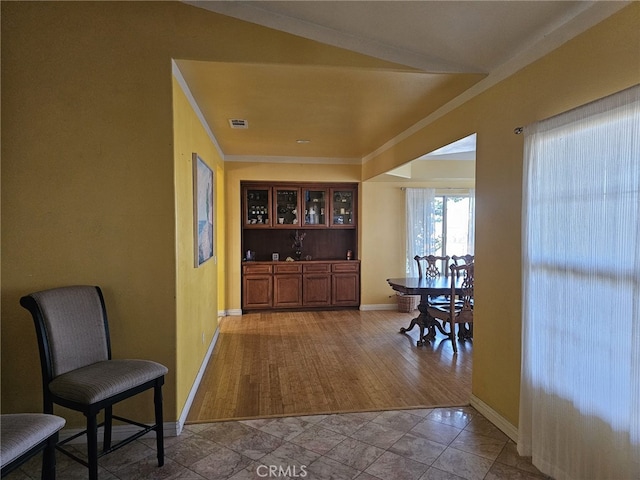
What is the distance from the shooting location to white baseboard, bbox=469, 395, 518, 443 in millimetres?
2531

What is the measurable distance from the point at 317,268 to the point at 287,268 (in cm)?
49

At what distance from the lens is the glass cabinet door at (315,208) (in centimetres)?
663

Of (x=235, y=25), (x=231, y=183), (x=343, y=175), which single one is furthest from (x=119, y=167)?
(x=343, y=175)

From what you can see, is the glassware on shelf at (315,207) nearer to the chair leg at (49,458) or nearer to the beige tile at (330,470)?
the beige tile at (330,470)

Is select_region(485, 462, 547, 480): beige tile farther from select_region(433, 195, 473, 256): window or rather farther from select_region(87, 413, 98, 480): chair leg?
select_region(433, 195, 473, 256): window

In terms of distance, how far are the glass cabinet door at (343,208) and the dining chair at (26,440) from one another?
531 cm

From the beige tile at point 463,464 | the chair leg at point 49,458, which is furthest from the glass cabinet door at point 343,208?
the chair leg at point 49,458

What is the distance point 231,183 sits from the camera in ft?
20.3

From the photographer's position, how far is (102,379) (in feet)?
6.61

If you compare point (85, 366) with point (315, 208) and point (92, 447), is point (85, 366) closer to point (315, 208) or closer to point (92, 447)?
point (92, 447)

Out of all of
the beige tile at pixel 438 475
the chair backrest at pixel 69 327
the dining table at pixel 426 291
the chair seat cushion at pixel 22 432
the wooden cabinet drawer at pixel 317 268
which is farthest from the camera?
→ the wooden cabinet drawer at pixel 317 268

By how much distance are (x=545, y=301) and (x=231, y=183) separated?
494 cm

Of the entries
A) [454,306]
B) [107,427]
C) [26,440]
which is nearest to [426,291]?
[454,306]

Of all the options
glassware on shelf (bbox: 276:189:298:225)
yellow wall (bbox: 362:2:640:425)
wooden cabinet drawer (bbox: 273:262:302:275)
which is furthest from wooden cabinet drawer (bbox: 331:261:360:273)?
yellow wall (bbox: 362:2:640:425)
